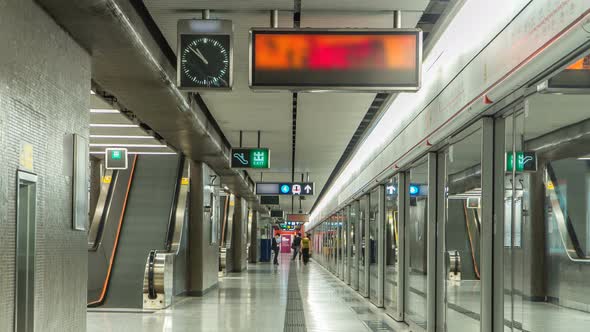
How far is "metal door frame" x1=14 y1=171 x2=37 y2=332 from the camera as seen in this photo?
4.87 meters

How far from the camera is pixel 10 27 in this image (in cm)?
470

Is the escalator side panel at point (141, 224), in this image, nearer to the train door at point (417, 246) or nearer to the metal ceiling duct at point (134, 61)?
the metal ceiling duct at point (134, 61)

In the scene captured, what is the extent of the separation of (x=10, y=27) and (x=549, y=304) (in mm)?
3739

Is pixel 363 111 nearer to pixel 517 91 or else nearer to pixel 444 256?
pixel 444 256

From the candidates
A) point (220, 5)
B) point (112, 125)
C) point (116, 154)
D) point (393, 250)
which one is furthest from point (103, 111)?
point (220, 5)

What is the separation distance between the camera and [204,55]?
6.16 m

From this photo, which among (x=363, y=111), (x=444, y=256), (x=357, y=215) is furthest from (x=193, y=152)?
(x=444, y=256)

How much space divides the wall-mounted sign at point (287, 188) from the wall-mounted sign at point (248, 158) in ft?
20.8

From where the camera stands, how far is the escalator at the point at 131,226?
14.6 metres

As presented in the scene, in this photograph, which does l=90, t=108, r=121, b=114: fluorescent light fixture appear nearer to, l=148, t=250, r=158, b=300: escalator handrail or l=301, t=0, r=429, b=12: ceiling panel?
l=148, t=250, r=158, b=300: escalator handrail

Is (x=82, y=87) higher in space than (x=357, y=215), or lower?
higher

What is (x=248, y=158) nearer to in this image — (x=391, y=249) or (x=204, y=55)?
(x=391, y=249)

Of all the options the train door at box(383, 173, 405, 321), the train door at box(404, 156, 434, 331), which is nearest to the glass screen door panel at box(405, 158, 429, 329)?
the train door at box(404, 156, 434, 331)

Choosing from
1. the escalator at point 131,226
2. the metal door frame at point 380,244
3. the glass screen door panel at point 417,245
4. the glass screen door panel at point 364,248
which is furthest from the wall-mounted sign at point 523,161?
the glass screen door panel at point 364,248
